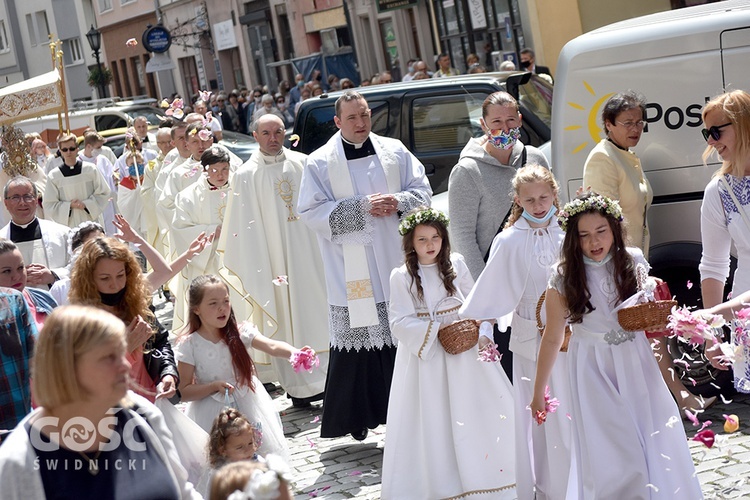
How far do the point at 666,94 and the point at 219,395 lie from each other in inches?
124

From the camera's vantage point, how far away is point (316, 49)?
3347 centimetres

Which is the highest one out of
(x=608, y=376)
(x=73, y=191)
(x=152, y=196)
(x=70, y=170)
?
(x=70, y=170)

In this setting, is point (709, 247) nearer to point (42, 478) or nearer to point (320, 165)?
point (320, 165)

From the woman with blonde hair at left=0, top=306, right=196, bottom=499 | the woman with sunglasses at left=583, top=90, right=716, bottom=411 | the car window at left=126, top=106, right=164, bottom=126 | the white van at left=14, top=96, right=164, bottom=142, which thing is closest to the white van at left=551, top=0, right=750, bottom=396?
the woman with sunglasses at left=583, top=90, right=716, bottom=411

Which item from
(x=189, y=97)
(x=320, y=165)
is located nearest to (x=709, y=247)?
(x=320, y=165)

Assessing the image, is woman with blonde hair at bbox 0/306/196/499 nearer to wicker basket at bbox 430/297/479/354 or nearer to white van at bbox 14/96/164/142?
wicker basket at bbox 430/297/479/354

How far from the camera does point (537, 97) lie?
38.8 feet

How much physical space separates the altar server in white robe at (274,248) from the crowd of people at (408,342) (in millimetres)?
286

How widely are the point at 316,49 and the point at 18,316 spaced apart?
2873cm

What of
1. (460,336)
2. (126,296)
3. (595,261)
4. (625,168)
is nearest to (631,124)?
(625,168)

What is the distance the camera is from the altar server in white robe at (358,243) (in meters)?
7.75

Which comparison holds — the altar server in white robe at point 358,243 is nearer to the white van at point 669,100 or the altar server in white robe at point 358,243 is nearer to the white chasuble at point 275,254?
the white van at point 669,100

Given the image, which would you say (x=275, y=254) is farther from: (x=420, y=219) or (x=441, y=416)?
(x=441, y=416)

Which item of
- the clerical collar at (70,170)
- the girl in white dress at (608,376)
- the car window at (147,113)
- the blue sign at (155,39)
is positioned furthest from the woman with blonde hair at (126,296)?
the blue sign at (155,39)
